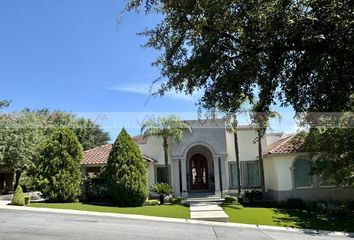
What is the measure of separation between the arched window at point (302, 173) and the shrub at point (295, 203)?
138 cm

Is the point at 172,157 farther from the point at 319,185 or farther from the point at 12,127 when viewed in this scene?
the point at 12,127

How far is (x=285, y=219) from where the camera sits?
2089cm

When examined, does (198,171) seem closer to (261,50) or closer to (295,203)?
(295,203)

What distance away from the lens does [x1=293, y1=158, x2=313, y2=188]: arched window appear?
27447 millimetres

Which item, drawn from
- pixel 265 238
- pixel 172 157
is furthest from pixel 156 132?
pixel 265 238

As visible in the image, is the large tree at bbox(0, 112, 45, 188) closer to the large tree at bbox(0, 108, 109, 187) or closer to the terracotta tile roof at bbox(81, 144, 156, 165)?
the large tree at bbox(0, 108, 109, 187)

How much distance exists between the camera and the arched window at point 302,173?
27.4 meters

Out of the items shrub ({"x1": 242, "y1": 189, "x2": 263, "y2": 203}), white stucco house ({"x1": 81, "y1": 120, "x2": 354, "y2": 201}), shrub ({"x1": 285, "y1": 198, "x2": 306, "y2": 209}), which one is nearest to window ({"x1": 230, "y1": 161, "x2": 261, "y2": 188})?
white stucco house ({"x1": 81, "y1": 120, "x2": 354, "y2": 201})

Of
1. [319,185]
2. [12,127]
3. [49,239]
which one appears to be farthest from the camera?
[12,127]

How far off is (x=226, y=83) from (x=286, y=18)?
1.07 metres

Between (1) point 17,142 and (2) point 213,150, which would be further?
(1) point 17,142

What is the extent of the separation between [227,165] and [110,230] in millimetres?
15708

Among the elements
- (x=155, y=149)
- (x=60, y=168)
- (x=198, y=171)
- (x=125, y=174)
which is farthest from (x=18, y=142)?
(x=198, y=171)

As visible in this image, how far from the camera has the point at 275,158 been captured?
28.0 meters
